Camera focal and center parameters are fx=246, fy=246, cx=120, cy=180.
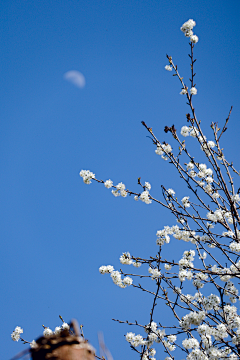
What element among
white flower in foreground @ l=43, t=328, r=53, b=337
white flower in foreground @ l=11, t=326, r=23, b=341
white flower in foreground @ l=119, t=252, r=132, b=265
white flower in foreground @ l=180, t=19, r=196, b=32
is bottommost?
white flower in foreground @ l=43, t=328, r=53, b=337

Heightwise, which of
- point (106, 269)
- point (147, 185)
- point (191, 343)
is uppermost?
point (147, 185)

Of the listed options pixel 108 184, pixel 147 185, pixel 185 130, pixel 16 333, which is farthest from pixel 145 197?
pixel 16 333

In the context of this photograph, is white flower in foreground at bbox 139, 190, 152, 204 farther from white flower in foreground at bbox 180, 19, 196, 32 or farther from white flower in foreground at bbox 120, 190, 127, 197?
white flower in foreground at bbox 180, 19, 196, 32

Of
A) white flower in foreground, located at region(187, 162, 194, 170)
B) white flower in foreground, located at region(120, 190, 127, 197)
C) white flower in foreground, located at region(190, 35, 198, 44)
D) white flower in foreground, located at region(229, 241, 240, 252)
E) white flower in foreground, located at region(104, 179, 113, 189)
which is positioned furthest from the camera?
white flower in foreground, located at region(104, 179, 113, 189)

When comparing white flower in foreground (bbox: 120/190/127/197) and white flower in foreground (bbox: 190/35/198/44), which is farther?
white flower in foreground (bbox: 120/190/127/197)

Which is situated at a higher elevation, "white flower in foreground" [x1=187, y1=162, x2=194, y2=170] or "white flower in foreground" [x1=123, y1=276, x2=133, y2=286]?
"white flower in foreground" [x1=187, y1=162, x2=194, y2=170]

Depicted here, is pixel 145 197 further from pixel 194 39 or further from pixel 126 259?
pixel 194 39

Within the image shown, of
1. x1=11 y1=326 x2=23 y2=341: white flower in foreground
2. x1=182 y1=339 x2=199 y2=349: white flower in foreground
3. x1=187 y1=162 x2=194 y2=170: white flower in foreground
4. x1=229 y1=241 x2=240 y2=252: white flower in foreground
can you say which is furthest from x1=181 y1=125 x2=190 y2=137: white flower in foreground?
x1=11 y1=326 x2=23 y2=341: white flower in foreground

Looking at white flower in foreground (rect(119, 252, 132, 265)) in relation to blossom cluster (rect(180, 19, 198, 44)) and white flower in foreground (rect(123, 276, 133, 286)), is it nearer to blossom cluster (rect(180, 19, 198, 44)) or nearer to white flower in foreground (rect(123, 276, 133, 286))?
white flower in foreground (rect(123, 276, 133, 286))

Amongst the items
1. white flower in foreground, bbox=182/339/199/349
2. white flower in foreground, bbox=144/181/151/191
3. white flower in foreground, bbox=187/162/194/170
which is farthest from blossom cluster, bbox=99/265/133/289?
white flower in foreground, bbox=187/162/194/170

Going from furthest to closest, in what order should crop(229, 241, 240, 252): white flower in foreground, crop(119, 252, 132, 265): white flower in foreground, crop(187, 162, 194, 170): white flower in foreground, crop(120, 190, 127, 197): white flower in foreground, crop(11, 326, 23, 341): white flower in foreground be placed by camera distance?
crop(11, 326, 23, 341): white flower in foreground, crop(120, 190, 127, 197): white flower in foreground, crop(187, 162, 194, 170): white flower in foreground, crop(119, 252, 132, 265): white flower in foreground, crop(229, 241, 240, 252): white flower in foreground

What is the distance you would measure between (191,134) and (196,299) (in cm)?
380

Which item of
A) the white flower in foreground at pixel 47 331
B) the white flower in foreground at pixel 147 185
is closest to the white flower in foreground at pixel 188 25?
the white flower in foreground at pixel 147 185

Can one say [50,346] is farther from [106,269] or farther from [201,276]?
[106,269]
